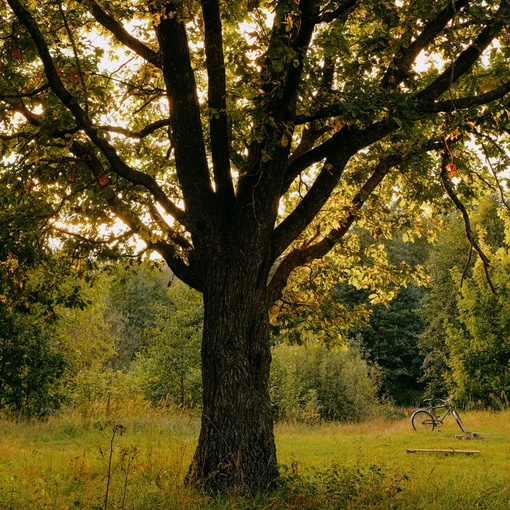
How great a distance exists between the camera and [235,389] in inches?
260

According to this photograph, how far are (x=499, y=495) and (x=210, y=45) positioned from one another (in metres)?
6.30

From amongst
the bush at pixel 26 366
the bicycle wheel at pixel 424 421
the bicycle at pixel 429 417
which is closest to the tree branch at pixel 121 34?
the bush at pixel 26 366

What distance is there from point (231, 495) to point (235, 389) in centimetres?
115

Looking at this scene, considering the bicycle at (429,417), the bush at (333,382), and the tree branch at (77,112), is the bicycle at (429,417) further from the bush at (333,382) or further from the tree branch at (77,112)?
the tree branch at (77,112)

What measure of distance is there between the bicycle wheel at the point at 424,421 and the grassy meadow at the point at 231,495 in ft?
9.16

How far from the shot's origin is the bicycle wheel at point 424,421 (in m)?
16.7

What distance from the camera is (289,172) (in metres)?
7.38

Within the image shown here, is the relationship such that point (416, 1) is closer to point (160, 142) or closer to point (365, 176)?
point (365, 176)

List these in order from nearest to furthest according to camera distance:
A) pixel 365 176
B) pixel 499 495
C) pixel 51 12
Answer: pixel 499 495
pixel 51 12
pixel 365 176

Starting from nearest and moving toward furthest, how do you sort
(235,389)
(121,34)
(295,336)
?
1. (235,389)
2. (121,34)
3. (295,336)

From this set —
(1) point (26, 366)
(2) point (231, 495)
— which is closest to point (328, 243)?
(2) point (231, 495)

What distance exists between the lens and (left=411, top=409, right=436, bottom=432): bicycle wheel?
16734 millimetres

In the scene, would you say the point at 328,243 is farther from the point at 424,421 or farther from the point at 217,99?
the point at 424,421

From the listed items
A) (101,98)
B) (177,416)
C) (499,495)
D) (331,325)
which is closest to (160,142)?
(101,98)
